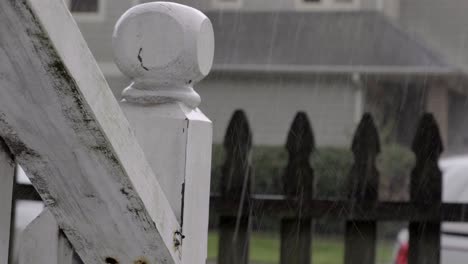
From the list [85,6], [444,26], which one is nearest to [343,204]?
[85,6]

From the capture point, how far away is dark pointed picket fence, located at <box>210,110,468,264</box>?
2.98 meters

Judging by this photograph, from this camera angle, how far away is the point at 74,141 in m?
1.06

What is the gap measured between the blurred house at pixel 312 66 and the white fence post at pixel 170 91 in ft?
45.5

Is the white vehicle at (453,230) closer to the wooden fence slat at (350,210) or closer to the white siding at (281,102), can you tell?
the wooden fence slat at (350,210)

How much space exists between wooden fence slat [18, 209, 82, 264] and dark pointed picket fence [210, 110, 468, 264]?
1.80 metres

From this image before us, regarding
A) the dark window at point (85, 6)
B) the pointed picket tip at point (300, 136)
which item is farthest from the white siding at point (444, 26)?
the pointed picket tip at point (300, 136)

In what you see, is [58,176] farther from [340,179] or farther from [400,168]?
[400,168]

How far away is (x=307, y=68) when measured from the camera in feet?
→ 52.8

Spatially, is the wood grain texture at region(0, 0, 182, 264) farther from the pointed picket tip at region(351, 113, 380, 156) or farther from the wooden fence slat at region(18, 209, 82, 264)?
the pointed picket tip at region(351, 113, 380, 156)

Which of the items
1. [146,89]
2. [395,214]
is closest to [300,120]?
[395,214]

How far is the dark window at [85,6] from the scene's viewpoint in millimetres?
16203

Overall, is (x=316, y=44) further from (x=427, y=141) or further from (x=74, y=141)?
(x=74, y=141)

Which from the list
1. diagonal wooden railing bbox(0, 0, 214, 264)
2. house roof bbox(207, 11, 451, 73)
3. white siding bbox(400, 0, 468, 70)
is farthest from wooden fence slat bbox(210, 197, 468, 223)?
white siding bbox(400, 0, 468, 70)

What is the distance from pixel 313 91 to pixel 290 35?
1.68 m
